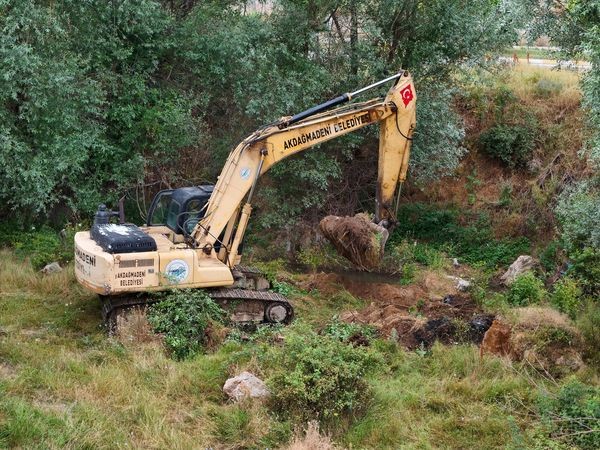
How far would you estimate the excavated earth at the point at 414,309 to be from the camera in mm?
10445

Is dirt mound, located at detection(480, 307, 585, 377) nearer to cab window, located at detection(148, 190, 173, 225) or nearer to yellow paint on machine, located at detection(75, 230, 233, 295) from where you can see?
yellow paint on machine, located at detection(75, 230, 233, 295)

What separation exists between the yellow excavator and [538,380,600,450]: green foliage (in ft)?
14.8

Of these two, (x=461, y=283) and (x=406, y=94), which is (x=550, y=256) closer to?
(x=461, y=283)

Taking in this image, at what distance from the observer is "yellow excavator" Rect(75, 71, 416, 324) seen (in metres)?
10.4

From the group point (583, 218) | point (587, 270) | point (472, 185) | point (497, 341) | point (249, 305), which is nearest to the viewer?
point (497, 341)

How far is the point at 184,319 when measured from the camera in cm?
1009

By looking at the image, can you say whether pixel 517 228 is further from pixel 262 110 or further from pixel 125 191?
pixel 125 191

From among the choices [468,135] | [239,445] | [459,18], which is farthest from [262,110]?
[239,445]

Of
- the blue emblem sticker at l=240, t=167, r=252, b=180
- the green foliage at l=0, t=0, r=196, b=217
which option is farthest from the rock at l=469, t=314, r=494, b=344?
the green foliage at l=0, t=0, r=196, b=217

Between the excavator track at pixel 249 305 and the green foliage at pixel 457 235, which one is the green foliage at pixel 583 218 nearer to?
the green foliage at pixel 457 235

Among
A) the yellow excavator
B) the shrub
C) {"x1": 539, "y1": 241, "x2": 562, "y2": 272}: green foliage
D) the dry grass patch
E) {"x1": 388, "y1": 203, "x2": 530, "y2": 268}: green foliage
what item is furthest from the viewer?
{"x1": 388, "y1": 203, "x2": 530, "y2": 268}: green foliage

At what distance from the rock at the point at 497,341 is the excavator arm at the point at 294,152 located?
3.22 meters

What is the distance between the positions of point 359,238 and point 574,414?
213 inches

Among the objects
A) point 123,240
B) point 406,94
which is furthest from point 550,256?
point 123,240
